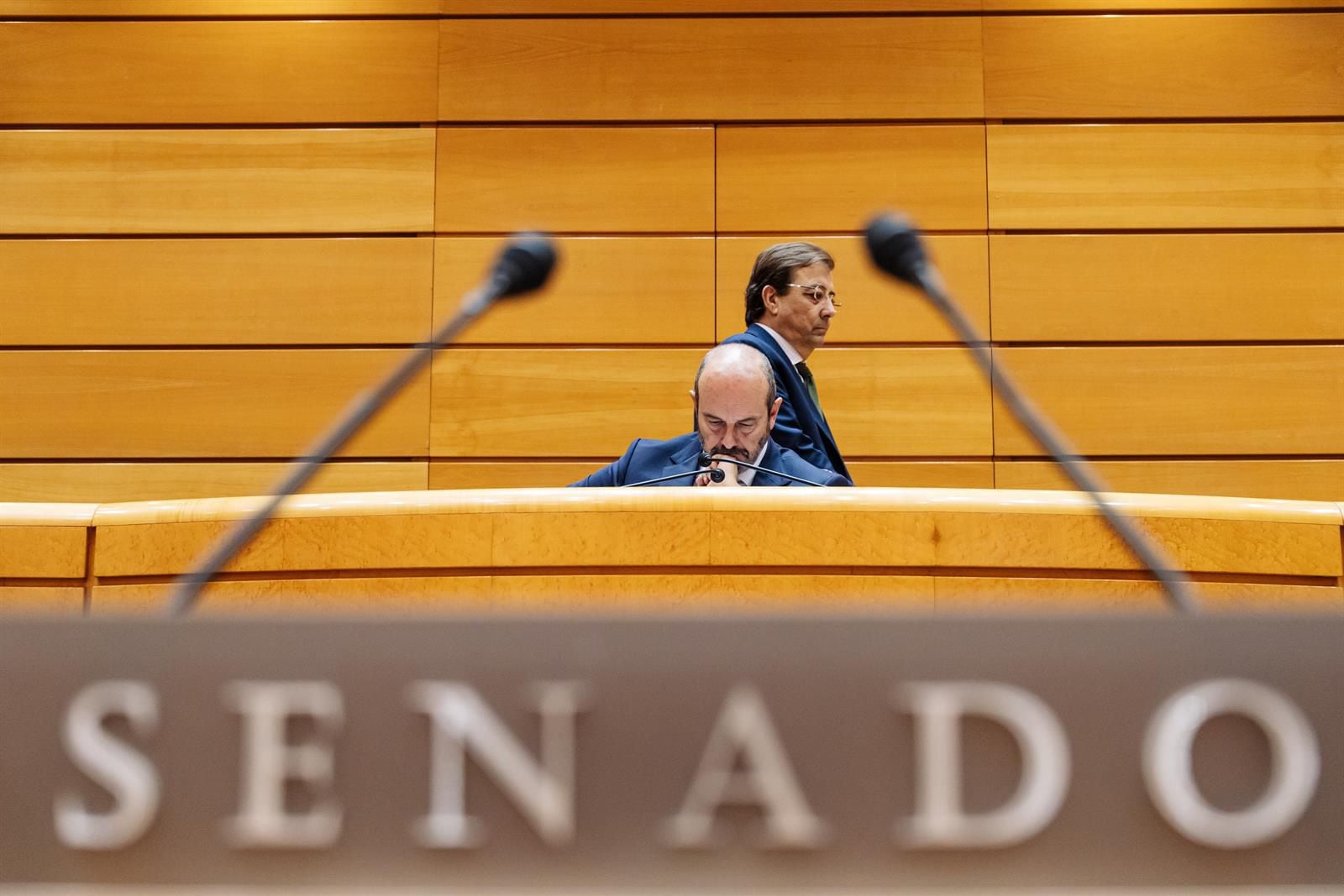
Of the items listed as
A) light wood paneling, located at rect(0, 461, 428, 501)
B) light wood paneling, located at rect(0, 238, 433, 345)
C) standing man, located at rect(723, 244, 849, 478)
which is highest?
light wood paneling, located at rect(0, 238, 433, 345)

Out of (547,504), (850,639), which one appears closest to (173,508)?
(547,504)

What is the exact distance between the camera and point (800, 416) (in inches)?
113

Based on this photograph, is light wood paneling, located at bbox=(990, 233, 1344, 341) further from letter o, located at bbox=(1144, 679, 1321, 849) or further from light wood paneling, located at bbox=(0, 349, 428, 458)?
letter o, located at bbox=(1144, 679, 1321, 849)

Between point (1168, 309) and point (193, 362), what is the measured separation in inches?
124

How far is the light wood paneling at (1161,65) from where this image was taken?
4145 mm

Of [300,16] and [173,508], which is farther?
[300,16]

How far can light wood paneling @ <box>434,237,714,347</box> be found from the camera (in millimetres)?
4176

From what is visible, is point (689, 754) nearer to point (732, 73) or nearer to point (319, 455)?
point (319, 455)

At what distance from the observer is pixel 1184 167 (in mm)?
4145

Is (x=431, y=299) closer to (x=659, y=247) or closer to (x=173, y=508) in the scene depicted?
(x=659, y=247)

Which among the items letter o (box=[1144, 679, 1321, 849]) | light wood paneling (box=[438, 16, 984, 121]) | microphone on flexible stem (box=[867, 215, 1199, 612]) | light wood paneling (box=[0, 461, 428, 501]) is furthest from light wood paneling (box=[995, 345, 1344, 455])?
letter o (box=[1144, 679, 1321, 849])

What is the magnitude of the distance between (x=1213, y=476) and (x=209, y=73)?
3491 mm

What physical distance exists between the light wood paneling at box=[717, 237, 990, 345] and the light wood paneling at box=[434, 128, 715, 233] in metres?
0.16

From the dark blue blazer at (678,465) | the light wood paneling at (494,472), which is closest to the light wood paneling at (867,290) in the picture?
the light wood paneling at (494,472)
